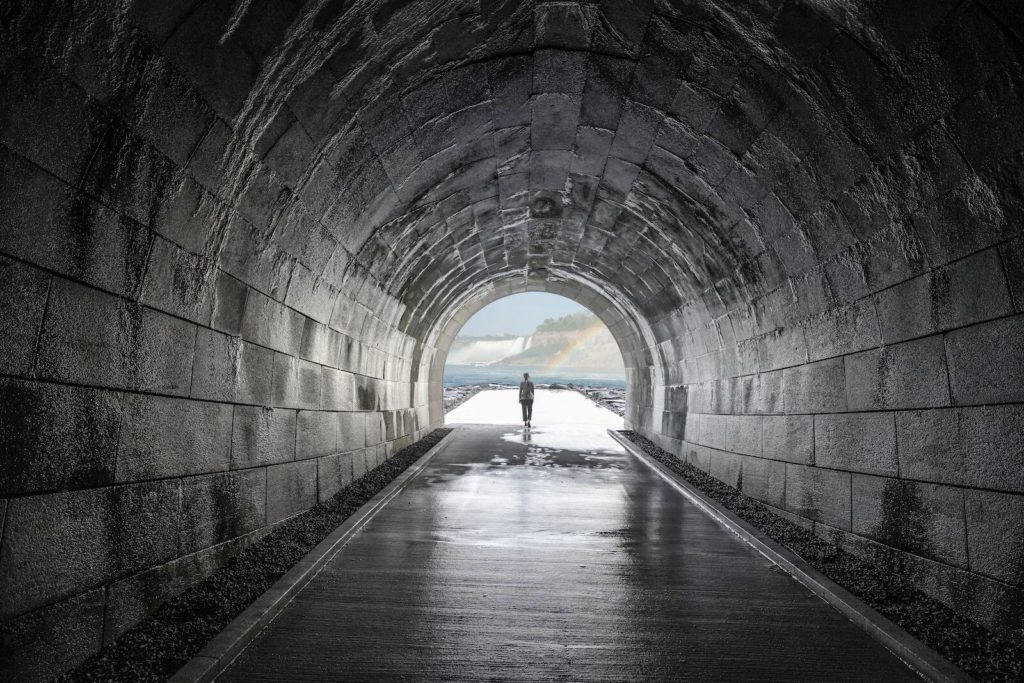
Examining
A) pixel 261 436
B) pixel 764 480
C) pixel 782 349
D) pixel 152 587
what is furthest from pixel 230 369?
pixel 764 480

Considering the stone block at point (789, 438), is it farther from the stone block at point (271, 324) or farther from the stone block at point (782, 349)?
the stone block at point (271, 324)

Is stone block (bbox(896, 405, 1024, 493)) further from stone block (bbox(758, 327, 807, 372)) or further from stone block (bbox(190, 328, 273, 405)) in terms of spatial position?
stone block (bbox(190, 328, 273, 405))

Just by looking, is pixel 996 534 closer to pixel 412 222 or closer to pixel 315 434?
pixel 315 434

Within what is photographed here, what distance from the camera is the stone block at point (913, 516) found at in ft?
14.3

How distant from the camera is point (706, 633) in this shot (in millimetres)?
4055

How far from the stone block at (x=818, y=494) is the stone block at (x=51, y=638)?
5.71 meters

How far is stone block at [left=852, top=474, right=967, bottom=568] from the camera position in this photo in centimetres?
437

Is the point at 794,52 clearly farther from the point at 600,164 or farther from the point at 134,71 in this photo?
the point at 134,71

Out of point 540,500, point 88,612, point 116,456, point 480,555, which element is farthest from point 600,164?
point 88,612

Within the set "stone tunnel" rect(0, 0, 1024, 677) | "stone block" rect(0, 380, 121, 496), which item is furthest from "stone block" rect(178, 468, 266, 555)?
"stone block" rect(0, 380, 121, 496)

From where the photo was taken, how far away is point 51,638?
10.2 ft

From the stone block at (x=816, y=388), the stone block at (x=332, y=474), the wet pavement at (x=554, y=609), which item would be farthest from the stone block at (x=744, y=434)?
the stone block at (x=332, y=474)

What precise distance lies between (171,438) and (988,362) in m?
5.26

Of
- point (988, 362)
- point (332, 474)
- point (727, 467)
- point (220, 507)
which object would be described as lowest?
point (727, 467)
